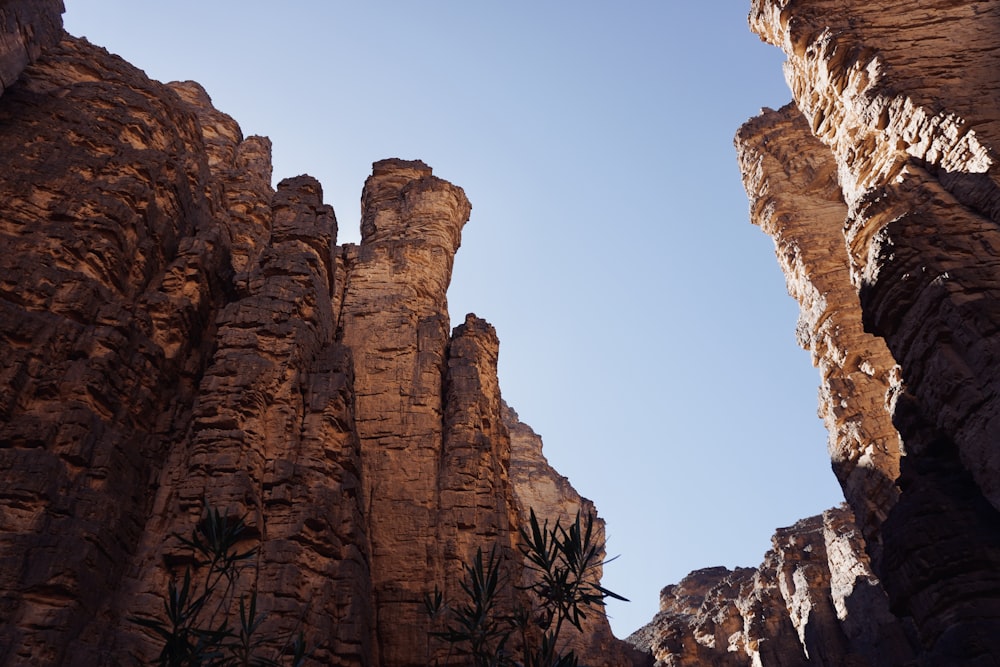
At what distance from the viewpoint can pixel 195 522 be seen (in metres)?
14.8

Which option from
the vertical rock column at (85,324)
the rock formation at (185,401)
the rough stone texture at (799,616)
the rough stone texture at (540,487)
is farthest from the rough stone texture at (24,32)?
the rough stone texture at (540,487)

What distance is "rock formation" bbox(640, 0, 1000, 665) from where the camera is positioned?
43.0 ft

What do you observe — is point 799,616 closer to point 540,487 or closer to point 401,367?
point 540,487

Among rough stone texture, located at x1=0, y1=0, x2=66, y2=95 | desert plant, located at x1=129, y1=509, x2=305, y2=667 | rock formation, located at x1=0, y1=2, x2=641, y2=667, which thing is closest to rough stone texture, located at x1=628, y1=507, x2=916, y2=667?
rock formation, located at x1=0, y1=2, x2=641, y2=667

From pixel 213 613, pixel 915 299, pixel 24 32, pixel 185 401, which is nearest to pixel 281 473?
pixel 213 613

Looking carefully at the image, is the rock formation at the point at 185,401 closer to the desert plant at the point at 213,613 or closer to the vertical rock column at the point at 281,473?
the vertical rock column at the point at 281,473

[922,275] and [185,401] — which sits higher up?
[185,401]

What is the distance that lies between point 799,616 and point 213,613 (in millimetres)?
31498

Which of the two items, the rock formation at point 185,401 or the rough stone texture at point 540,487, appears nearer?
the rock formation at point 185,401

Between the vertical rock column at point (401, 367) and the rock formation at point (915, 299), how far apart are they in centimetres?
1178

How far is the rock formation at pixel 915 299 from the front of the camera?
1312cm

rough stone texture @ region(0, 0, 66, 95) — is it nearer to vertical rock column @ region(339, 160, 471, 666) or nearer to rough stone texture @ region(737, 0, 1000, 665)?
vertical rock column @ region(339, 160, 471, 666)

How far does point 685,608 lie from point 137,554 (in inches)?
1966

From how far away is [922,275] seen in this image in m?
14.5
